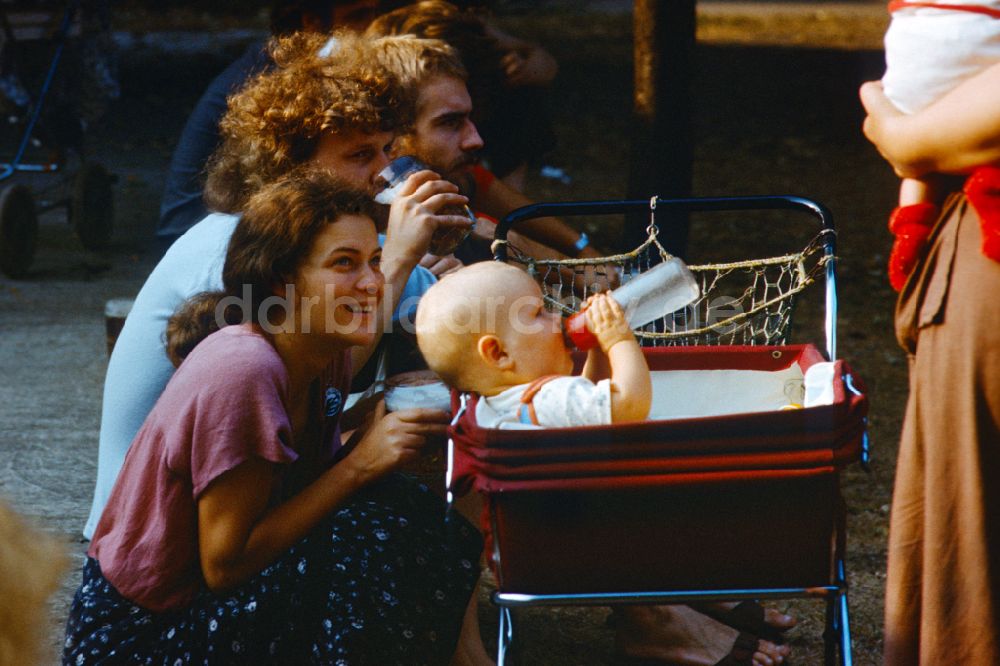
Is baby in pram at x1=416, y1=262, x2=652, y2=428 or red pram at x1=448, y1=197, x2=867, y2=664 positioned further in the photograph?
baby in pram at x1=416, y1=262, x2=652, y2=428

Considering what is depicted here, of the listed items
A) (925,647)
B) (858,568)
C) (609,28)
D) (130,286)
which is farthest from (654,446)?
(609,28)

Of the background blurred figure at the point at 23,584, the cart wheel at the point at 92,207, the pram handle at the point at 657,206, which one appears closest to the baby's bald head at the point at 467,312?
the pram handle at the point at 657,206

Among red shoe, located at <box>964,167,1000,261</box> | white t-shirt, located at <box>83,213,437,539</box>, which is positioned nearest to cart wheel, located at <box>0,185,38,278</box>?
white t-shirt, located at <box>83,213,437,539</box>

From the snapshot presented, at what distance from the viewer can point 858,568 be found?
3646mm

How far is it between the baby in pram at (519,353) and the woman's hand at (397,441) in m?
0.16

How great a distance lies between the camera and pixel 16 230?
21.1 feet

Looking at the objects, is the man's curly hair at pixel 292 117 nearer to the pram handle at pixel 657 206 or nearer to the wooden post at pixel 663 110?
the pram handle at pixel 657 206

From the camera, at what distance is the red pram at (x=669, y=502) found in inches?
78.5

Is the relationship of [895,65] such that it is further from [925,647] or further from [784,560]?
[925,647]

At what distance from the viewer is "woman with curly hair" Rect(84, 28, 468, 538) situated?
2.77 metres

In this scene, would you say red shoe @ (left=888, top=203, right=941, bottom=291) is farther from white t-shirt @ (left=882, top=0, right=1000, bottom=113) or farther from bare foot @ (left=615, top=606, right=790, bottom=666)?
bare foot @ (left=615, top=606, right=790, bottom=666)

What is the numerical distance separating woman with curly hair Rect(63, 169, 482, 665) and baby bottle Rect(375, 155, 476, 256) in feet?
1.05

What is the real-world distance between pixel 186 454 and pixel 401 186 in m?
0.84

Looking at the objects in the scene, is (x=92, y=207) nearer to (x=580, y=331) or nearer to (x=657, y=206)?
(x=657, y=206)
